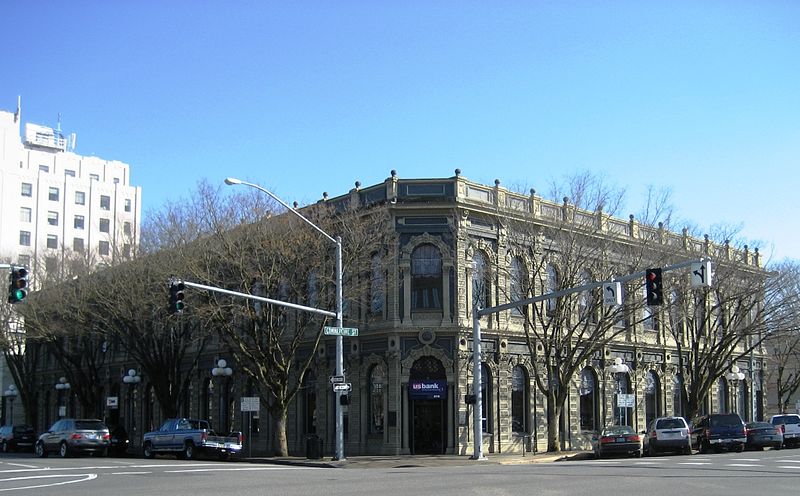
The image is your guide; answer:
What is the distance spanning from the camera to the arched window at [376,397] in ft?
133

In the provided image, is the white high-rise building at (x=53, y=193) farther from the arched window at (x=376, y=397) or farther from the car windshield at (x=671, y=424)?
the car windshield at (x=671, y=424)

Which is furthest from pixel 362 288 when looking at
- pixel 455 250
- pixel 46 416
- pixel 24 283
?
pixel 46 416

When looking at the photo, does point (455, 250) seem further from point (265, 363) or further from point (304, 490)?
point (304, 490)

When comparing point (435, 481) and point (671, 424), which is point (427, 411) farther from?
point (435, 481)

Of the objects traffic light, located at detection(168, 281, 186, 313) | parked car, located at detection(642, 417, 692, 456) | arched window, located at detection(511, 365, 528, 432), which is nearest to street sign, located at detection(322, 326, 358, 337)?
traffic light, located at detection(168, 281, 186, 313)

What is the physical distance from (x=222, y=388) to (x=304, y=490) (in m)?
31.3

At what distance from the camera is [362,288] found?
38125mm

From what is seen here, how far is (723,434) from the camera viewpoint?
36.1 meters

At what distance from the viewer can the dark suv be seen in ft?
118

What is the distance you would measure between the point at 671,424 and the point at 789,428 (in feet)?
25.6

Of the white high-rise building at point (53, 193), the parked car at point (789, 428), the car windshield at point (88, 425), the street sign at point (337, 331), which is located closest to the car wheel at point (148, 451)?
the car windshield at point (88, 425)

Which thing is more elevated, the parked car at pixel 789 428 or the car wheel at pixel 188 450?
the parked car at pixel 789 428

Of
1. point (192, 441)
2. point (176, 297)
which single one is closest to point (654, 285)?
point (176, 297)

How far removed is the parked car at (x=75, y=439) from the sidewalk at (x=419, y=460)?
775 cm
